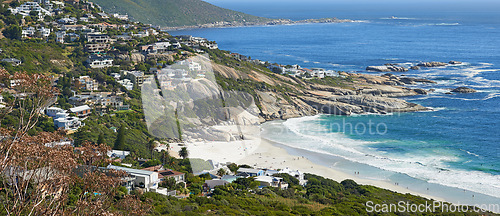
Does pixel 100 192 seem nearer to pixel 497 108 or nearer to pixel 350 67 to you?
pixel 497 108

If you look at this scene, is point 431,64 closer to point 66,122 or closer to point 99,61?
point 99,61

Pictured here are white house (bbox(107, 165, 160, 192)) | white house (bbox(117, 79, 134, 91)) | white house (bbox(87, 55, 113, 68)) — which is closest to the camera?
white house (bbox(107, 165, 160, 192))

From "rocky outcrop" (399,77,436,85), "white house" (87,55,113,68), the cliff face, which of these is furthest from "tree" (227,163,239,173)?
"rocky outcrop" (399,77,436,85)

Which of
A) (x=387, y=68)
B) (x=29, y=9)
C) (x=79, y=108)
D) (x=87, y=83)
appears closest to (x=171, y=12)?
(x=29, y=9)

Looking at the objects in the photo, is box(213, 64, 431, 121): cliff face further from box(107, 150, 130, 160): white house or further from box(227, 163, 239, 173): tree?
box(107, 150, 130, 160): white house

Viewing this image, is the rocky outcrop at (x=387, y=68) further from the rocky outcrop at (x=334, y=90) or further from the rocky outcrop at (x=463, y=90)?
the rocky outcrop at (x=334, y=90)
